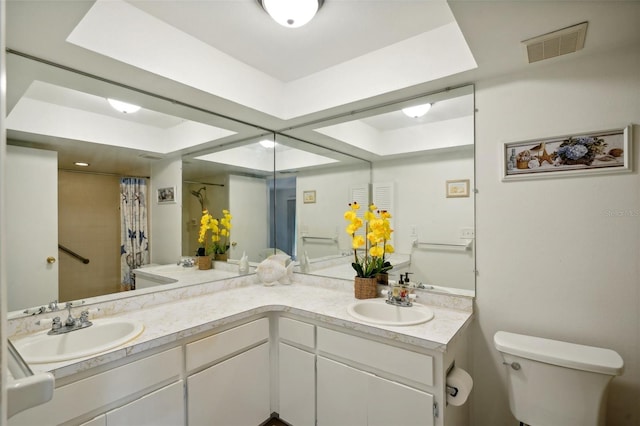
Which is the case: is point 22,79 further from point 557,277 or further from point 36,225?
point 557,277

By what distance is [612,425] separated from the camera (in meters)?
1.37

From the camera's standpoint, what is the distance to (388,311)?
1847 millimetres

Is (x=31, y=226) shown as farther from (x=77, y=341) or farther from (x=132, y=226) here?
(x=77, y=341)

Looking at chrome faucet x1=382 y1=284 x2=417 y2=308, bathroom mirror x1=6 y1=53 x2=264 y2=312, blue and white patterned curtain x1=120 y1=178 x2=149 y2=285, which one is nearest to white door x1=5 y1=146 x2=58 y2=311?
bathroom mirror x1=6 y1=53 x2=264 y2=312

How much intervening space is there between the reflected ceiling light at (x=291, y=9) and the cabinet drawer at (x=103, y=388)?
1.75 metres

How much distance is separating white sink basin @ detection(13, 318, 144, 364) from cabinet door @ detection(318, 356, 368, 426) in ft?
3.43

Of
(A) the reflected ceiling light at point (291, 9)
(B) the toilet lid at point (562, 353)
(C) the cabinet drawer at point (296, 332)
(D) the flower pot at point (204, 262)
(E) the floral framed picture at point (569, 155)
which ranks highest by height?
(A) the reflected ceiling light at point (291, 9)

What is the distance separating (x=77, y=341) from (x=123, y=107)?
1349mm

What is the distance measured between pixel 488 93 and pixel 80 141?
7.94ft

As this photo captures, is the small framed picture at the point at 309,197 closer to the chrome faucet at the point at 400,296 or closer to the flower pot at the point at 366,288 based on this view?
the flower pot at the point at 366,288

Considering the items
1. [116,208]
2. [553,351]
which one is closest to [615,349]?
[553,351]

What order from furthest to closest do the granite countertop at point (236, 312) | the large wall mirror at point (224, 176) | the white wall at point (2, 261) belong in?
the large wall mirror at point (224, 176)
the granite countertop at point (236, 312)
the white wall at point (2, 261)

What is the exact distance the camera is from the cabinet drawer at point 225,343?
4.95ft

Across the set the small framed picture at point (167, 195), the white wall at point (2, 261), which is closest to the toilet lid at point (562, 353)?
the white wall at point (2, 261)
